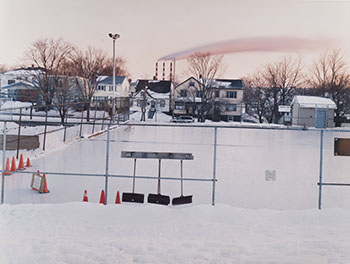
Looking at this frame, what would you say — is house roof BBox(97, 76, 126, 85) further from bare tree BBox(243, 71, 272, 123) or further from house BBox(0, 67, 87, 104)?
bare tree BBox(243, 71, 272, 123)

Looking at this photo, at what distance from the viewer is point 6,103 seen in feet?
141

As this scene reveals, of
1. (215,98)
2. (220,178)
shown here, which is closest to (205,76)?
(215,98)

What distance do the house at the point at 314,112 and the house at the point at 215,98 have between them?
1065cm

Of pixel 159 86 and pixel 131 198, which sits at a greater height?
pixel 159 86

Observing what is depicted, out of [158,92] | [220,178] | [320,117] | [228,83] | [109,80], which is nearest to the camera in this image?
[220,178]

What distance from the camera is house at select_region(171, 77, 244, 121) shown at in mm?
40281

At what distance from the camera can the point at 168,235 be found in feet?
15.2

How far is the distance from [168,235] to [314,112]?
2655 cm

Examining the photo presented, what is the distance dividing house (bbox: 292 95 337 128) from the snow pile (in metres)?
23.5

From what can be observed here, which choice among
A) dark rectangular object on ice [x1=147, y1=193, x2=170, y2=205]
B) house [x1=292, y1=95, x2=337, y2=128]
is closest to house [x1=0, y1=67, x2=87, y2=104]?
house [x1=292, y1=95, x2=337, y2=128]

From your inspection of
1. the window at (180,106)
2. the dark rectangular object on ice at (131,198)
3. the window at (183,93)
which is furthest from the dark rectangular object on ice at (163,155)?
the window at (183,93)

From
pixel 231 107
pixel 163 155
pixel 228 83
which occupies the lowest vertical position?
pixel 163 155

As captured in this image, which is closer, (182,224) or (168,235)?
(168,235)

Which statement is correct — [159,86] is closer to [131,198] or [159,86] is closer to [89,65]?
[89,65]
